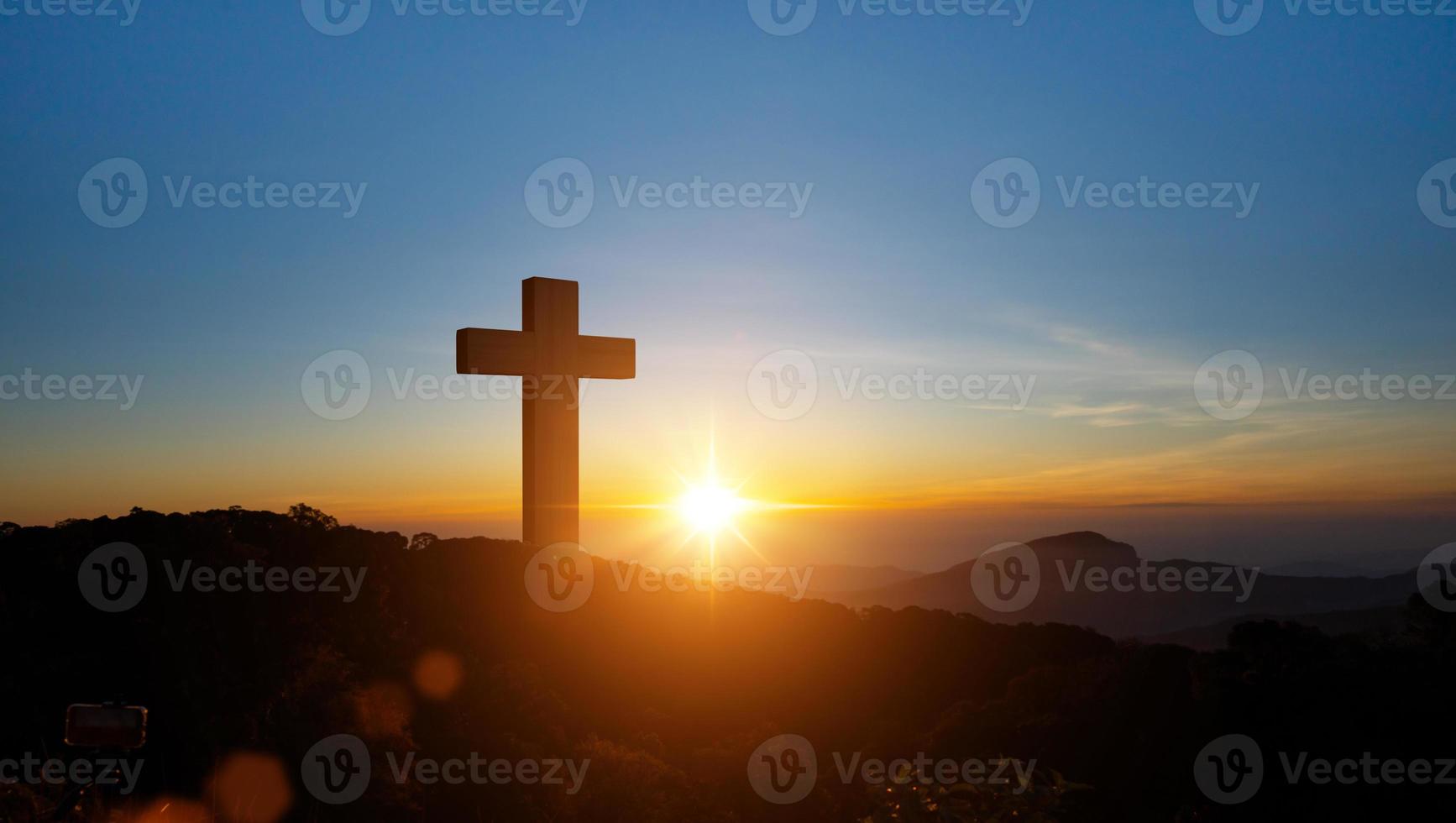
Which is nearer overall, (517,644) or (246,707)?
(246,707)

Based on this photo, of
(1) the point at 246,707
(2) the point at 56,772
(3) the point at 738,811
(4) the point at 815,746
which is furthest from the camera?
(4) the point at 815,746

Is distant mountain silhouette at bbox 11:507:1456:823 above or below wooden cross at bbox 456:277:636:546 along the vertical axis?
below

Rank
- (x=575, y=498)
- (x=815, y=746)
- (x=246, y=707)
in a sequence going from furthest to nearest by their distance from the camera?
(x=575, y=498), (x=815, y=746), (x=246, y=707)

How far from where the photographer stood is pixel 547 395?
9508 mm

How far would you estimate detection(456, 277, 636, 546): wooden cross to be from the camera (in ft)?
30.7

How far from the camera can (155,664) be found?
6.61 meters

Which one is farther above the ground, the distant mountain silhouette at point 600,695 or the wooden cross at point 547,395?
the wooden cross at point 547,395

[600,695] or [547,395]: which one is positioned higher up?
[547,395]

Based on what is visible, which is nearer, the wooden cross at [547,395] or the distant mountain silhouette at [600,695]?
the distant mountain silhouette at [600,695]

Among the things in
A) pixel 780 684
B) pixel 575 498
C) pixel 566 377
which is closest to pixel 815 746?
pixel 780 684

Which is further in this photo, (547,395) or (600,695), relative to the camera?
(547,395)

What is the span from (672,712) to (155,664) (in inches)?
147

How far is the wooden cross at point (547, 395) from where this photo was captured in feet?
30.7

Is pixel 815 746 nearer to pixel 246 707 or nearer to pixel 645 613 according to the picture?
pixel 645 613
